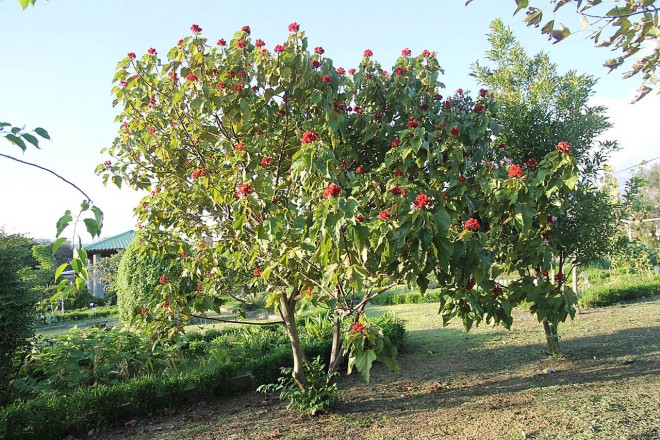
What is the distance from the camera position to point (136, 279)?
8.98 m

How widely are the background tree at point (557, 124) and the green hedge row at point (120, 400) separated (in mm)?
3370

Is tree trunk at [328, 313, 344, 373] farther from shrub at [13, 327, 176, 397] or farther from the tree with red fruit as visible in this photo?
shrub at [13, 327, 176, 397]

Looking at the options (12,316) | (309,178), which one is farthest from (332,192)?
(12,316)

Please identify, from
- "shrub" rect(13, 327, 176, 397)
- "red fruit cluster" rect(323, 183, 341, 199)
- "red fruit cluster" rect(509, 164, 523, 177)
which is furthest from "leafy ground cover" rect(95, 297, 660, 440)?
"red fruit cluster" rect(323, 183, 341, 199)

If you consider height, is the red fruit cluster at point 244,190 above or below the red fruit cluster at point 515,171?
above

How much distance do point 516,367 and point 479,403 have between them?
4.14 feet

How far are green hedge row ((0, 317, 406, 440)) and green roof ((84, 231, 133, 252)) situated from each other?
18.4m

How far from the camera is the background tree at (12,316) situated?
3709 mm

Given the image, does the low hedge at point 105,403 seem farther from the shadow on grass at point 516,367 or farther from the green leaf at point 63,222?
the green leaf at point 63,222

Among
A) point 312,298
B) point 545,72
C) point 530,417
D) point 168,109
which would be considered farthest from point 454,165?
point 545,72

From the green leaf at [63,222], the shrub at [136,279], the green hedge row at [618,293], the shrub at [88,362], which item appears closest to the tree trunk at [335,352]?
the shrub at [88,362]

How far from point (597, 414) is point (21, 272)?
495 cm

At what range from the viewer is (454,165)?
3053 mm

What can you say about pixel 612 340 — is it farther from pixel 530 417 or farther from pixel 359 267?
pixel 359 267
